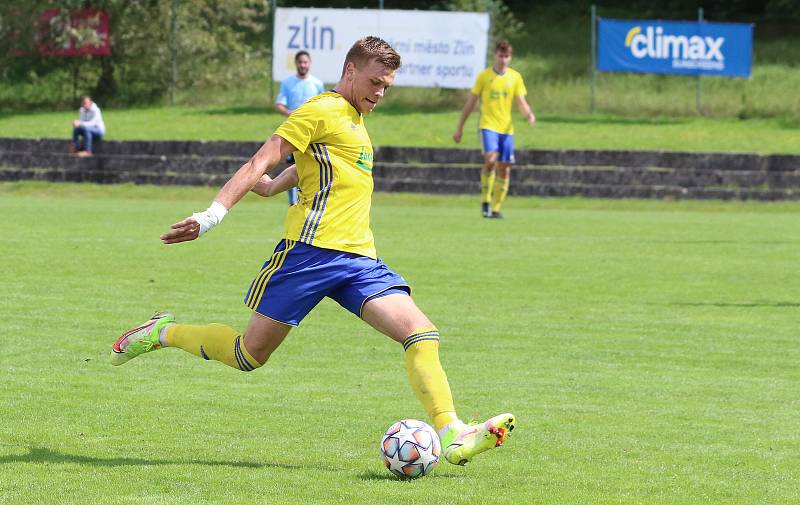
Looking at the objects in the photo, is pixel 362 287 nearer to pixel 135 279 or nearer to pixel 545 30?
pixel 135 279

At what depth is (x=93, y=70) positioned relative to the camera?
39.4 m

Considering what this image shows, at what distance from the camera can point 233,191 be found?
19.2 ft

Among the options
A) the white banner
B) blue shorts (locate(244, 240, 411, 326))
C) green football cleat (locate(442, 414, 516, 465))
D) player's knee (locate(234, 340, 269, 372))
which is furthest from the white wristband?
the white banner

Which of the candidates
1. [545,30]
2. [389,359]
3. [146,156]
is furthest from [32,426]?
[545,30]

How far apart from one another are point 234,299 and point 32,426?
4.83 meters

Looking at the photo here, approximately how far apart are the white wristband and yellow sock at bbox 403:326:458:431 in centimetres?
96

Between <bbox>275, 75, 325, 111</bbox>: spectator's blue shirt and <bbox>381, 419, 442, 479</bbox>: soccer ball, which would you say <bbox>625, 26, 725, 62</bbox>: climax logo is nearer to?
<bbox>275, 75, 325, 111</bbox>: spectator's blue shirt

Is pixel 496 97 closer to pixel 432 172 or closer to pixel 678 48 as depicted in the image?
pixel 432 172

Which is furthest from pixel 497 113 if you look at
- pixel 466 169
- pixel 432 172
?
pixel 432 172

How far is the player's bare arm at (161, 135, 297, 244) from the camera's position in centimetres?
561

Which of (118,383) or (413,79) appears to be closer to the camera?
(118,383)

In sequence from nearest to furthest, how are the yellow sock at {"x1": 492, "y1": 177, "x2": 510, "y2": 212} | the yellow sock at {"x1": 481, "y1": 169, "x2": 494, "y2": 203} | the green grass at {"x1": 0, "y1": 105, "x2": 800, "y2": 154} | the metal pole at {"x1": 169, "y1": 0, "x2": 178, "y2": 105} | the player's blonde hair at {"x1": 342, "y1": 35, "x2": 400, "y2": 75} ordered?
1. the player's blonde hair at {"x1": 342, "y1": 35, "x2": 400, "y2": 75}
2. the yellow sock at {"x1": 481, "y1": 169, "x2": 494, "y2": 203}
3. the yellow sock at {"x1": 492, "y1": 177, "x2": 510, "y2": 212}
4. the green grass at {"x1": 0, "y1": 105, "x2": 800, "y2": 154}
5. the metal pole at {"x1": 169, "y1": 0, "x2": 178, "y2": 105}

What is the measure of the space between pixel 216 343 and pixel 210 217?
105 centimetres

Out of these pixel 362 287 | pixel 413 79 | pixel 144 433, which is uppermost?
pixel 413 79
